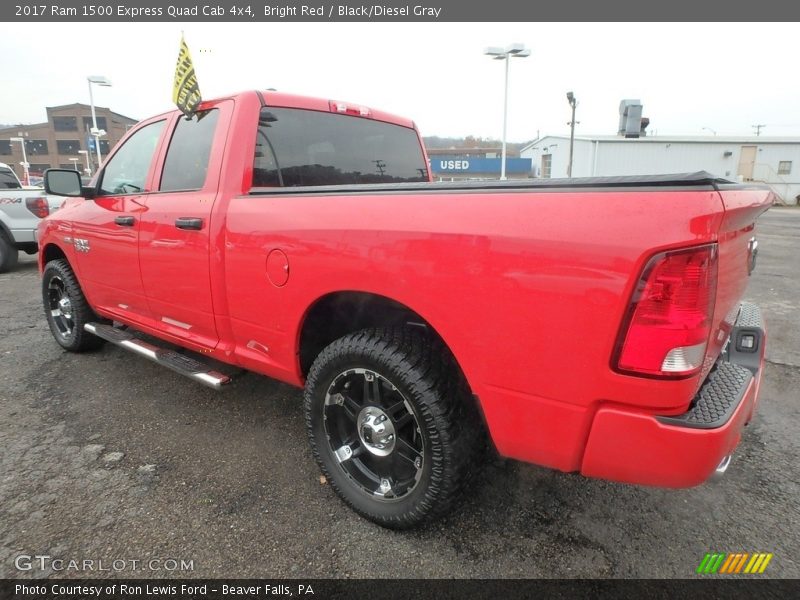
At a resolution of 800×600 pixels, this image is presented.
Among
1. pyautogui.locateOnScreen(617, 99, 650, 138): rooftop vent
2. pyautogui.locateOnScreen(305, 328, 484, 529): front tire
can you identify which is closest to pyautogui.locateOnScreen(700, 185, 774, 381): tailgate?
pyautogui.locateOnScreen(305, 328, 484, 529): front tire

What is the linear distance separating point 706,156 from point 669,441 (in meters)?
37.5

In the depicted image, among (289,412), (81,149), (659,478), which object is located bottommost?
(289,412)

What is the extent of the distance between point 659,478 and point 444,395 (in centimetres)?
76

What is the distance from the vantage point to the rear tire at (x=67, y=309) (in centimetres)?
398

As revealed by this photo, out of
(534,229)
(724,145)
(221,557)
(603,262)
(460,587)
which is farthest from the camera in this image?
(724,145)

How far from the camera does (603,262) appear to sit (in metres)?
1.35

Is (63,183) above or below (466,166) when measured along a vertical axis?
below

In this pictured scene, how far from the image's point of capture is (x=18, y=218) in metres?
8.06

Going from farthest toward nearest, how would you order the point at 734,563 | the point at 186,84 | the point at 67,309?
the point at 67,309 < the point at 186,84 < the point at 734,563

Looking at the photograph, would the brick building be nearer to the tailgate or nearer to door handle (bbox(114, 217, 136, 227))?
door handle (bbox(114, 217, 136, 227))

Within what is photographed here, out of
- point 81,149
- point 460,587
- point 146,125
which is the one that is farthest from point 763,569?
point 81,149

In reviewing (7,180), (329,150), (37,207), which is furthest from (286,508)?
(7,180)

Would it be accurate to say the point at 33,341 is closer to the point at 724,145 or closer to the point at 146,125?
the point at 146,125

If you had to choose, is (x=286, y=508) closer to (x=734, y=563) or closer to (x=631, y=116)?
(x=734, y=563)
